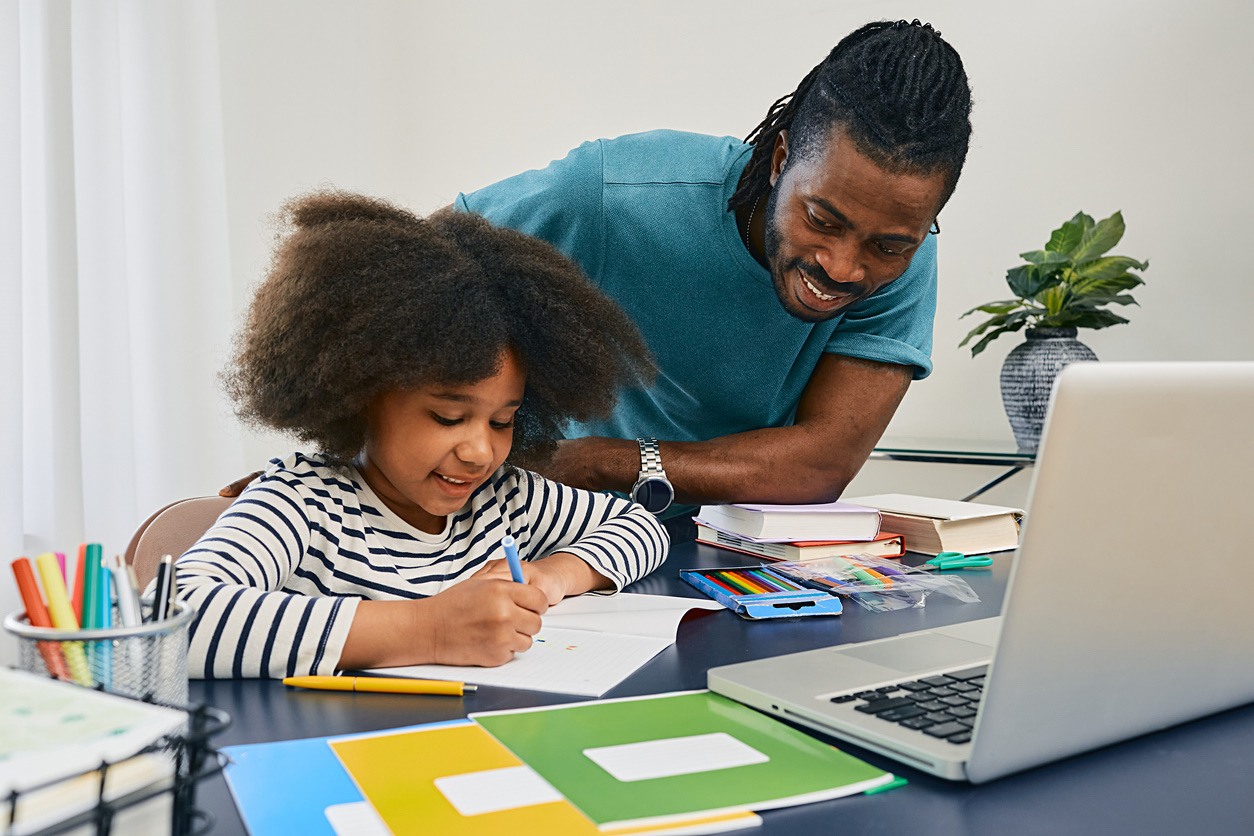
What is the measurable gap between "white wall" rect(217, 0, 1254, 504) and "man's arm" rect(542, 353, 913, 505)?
1.09 m

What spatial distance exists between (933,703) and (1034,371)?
1666 millimetres

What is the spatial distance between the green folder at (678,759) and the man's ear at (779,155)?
862 mm

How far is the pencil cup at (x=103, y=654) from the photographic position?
0.50 meters

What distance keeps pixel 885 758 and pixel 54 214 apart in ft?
7.48

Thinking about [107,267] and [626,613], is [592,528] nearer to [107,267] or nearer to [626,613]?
[626,613]

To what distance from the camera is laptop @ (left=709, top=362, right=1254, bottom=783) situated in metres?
0.54

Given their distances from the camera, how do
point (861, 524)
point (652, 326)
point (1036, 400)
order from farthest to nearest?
1. point (1036, 400)
2. point (652, 326)
3. point (861, 524)

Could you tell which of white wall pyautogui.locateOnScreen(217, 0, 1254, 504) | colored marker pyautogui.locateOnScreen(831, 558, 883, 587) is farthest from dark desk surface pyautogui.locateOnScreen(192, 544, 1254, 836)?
white wall pyautogui.locateOnScreen(217, 0, 1254, 504)

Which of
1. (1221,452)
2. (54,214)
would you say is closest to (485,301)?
(1221,452)

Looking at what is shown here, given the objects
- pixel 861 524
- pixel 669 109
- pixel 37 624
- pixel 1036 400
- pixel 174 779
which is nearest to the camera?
pixel 174 779

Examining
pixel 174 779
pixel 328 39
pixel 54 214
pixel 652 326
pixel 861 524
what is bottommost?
Result: pixel 861 524

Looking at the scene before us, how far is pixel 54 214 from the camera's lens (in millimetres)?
2303

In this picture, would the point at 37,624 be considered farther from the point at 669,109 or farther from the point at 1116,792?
the point at 669,109

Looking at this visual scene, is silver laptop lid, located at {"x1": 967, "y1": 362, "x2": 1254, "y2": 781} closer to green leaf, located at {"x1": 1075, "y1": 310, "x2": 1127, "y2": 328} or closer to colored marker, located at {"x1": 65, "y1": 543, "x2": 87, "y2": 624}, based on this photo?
colored marker, located at {"x1": 65, "y1": 543, "x2": 87, "y2": 624}
